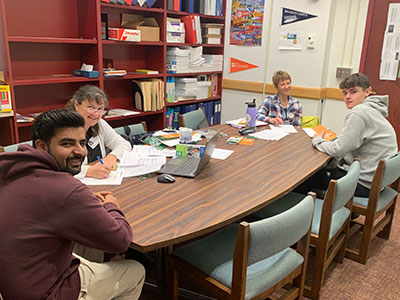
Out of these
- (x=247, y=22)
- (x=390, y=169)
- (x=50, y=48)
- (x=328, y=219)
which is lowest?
(x=328, y=219)

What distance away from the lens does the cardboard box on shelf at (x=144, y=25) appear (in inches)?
148

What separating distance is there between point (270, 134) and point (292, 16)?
1.97 metres

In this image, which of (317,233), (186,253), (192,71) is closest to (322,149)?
(317,233)

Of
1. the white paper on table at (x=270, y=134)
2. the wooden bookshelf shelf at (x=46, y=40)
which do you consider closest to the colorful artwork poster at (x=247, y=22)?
the white paper on table at (x=270, y=134)

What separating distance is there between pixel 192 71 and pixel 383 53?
2.17 m

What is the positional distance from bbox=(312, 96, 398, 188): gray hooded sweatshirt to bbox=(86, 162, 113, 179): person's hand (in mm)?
1505

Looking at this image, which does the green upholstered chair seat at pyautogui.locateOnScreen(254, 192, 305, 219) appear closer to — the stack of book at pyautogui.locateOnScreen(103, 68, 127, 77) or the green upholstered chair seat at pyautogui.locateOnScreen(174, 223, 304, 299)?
the green upholstered chair seat at pyautogui.locateOnScreen(174, 223, 304, 299)

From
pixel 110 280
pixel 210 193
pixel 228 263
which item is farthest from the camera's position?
pixel 210 193

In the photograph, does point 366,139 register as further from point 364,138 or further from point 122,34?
point 122,34

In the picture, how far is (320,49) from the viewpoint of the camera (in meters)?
4.09

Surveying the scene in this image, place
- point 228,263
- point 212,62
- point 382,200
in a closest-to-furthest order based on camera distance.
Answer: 1. point 228,263
2. point 382,200
3. point 212,62

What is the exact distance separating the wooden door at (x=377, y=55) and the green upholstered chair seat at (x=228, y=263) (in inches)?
115

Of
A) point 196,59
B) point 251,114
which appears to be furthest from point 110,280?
point 196,59

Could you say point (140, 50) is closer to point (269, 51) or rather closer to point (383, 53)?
point (269, 51)
